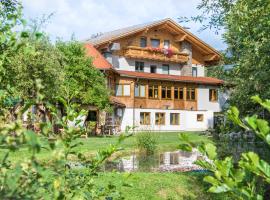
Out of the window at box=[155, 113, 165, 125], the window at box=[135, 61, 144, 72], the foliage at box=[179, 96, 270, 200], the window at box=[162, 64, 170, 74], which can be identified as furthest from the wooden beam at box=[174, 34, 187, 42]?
the foliage at box=[179, 96, 270, 200]

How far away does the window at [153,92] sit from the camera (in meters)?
45.1

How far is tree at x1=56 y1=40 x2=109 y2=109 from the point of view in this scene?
3406 centimetres

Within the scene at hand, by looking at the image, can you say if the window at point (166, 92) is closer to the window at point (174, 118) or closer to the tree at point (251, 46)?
the window at point (174, 118)

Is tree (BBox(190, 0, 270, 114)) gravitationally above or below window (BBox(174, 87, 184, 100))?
below

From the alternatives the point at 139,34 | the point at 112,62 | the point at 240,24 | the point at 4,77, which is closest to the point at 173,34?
the point at 139,34

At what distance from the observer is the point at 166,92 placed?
46.2 metres

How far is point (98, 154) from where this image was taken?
309 centimetres

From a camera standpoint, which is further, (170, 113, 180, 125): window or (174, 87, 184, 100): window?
(174, 87, 184, 100): window

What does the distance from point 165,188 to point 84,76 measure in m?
23.9

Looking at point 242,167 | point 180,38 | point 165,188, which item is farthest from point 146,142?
point 180,38

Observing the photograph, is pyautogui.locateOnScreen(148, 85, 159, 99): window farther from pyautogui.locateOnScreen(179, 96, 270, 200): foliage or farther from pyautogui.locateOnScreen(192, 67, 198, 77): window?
pyautogui.locateOnScreen(179, 96, 270, 200): foliage

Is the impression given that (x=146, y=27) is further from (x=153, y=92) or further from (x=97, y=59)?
(x=153, y=92)

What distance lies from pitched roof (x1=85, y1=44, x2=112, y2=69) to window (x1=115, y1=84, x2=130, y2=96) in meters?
3.13

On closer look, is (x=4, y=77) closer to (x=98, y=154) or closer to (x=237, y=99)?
(x=98, y=154)
